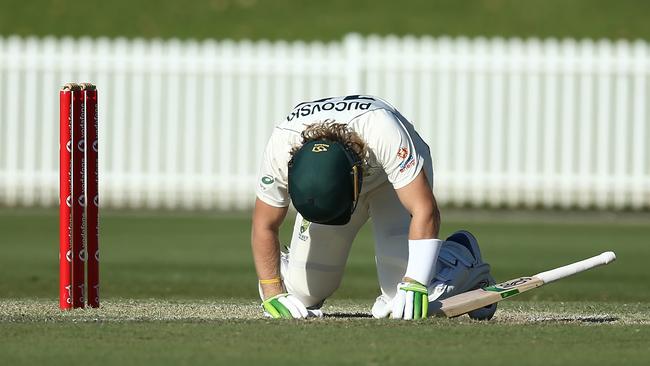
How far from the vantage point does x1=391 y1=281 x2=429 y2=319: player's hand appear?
5684mm

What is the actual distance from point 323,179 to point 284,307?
2.31ft

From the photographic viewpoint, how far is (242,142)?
14086 mm

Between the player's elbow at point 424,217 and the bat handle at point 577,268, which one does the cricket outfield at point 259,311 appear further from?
the player's elbow at point 424,217

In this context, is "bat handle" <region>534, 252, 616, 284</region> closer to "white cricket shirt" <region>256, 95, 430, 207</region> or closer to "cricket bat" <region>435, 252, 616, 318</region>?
"cricket bat" <region>435, 252, 616, 318</region>

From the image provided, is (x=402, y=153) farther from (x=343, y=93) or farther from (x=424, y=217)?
(x=343, y=93)

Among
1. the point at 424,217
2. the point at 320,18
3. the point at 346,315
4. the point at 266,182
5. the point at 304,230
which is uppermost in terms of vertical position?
the point at 320,18

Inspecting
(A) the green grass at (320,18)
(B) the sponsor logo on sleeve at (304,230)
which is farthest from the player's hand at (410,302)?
(A) the green grass at (320,18)

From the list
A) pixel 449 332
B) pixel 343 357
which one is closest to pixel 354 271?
pixel 449 332

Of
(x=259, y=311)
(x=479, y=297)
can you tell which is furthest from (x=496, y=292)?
(x=259, y=311)

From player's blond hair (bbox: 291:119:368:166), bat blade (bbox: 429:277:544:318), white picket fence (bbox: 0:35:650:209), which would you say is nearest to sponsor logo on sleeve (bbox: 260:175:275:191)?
player's blond hair (bbox: 291:119:368:166)

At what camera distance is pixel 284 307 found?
5.87m

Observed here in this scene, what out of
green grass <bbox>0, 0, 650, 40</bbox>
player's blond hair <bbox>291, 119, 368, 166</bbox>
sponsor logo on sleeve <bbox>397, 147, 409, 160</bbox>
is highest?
green grass <bbox>0, 0, 650, 40</bbox>

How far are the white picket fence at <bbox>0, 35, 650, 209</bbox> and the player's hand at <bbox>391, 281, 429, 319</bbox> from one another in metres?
8.12

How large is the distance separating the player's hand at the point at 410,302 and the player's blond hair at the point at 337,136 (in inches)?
22.0
